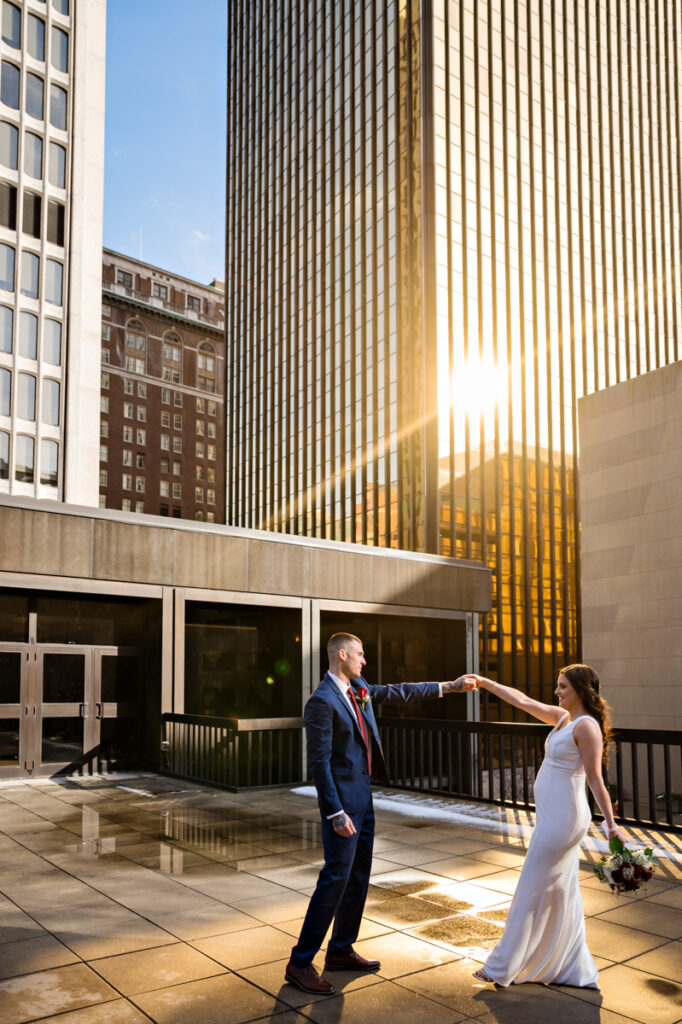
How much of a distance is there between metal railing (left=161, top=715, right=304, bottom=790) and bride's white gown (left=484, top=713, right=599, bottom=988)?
333 inches

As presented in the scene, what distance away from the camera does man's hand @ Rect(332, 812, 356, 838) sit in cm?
515

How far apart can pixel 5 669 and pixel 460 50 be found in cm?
6893

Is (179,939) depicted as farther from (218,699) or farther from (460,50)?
(460,50)

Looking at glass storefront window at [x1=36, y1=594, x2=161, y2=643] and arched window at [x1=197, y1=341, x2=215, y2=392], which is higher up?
arched window at [x1=197, y1=341, x2=215, y2=392]

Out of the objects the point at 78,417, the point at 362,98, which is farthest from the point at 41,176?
the point at 362,98

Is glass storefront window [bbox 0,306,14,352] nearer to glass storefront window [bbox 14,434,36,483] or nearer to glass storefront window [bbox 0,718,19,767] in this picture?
glass storefront window [bbox 14,434,36,483]

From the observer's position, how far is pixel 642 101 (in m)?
84.9

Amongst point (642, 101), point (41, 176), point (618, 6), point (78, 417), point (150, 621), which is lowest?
point (150, 621)

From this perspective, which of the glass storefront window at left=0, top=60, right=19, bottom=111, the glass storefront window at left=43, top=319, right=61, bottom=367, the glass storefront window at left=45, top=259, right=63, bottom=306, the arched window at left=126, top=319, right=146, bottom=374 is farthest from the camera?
the arched window at left=126, top=319, right=146, bottom=374

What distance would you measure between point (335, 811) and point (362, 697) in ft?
2.62

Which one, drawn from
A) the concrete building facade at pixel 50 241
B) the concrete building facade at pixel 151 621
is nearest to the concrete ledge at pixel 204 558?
the concrete building facade at pixel 151 621

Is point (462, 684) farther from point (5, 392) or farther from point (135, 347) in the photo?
point (135, 347)

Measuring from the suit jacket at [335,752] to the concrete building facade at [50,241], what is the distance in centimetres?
4028

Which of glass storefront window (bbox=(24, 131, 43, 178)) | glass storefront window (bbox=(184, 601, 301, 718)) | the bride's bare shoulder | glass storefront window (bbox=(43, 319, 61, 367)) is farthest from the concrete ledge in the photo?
glass storefront window (bbox=(24, 131, 43, 178))
